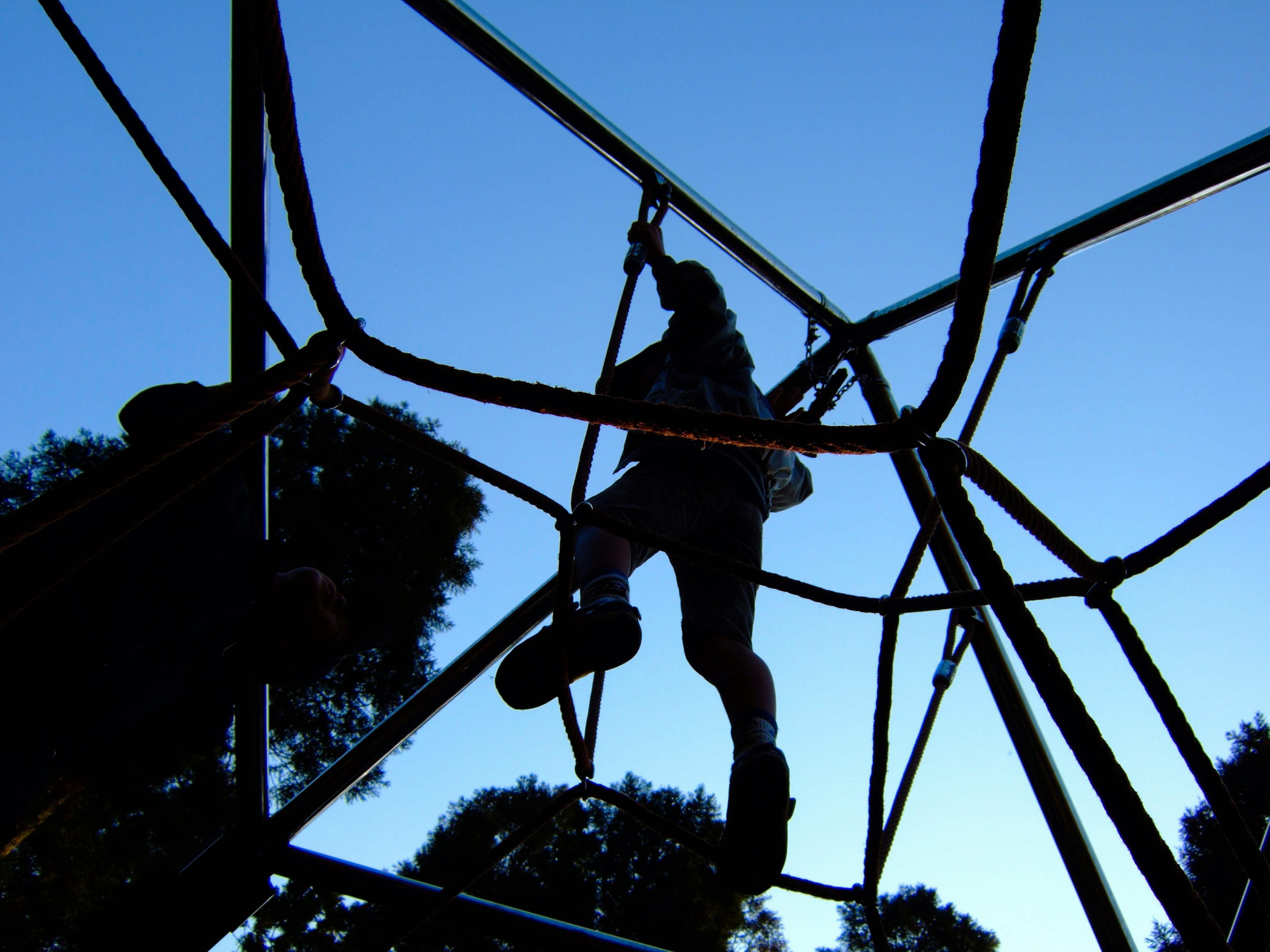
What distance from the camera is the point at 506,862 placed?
5.94 m

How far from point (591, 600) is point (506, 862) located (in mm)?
5041

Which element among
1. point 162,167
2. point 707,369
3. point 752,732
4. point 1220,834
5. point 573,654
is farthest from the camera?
point 1220,834

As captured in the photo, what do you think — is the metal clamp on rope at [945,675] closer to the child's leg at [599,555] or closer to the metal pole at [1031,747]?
the metal pole at [1031,747]

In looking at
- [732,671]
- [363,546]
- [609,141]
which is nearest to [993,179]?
[732,671]

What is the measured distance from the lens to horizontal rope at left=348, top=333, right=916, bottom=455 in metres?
0.89

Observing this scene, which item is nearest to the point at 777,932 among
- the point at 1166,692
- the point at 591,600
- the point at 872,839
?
the point at 872,839

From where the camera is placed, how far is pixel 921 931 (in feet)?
18.7

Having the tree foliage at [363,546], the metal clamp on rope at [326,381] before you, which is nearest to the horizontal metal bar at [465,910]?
the metal clamp on rope at [326,381]

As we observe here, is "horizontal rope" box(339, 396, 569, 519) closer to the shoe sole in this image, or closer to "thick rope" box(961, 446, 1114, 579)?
the shoe sole

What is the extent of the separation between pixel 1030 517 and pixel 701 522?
108cm

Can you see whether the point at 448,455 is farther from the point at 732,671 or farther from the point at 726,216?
the point at 726,216

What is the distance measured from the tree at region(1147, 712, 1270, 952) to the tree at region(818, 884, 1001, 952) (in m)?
1.37

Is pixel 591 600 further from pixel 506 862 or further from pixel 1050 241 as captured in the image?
pixel 506 862

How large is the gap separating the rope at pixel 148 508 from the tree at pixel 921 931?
5896mm
